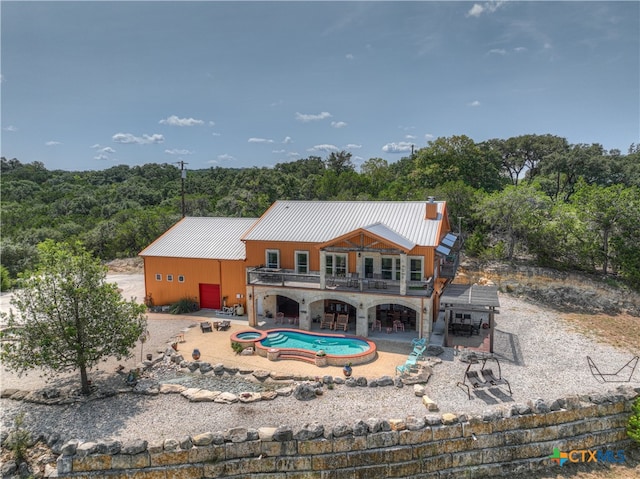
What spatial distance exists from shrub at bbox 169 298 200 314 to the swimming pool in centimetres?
581

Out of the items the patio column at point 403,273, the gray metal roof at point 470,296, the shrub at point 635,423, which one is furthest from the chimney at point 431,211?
the shrub at point 635,423

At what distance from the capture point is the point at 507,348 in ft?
62.4

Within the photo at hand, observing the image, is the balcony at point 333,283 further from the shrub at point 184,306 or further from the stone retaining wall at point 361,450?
the stone retaining wall at point 361,450

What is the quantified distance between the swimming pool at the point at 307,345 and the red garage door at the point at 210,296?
17.0 ft

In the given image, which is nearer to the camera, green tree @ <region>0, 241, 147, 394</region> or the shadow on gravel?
green tree @ <region>0, 241, 147, 394</region>

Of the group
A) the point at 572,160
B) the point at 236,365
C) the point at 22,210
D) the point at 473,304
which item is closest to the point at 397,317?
the point at 473,304

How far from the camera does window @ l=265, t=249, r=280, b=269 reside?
2386cm

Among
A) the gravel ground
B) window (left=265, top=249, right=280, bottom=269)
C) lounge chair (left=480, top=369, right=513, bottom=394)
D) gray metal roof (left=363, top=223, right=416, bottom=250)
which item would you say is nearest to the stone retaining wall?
the gravel ground

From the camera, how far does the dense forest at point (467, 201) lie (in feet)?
107

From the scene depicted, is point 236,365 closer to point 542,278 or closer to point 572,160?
point 542,278

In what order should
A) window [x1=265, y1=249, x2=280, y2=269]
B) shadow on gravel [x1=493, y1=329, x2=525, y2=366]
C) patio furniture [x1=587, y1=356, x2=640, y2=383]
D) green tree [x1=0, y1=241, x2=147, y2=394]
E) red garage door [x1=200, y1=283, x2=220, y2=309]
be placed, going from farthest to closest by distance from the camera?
red garage door [x1=200, y1=283, x2=220, y2=309], window [x1=265, y1=249, x2=280, y2=269], shadow on gravel [x1=493, y1=329, x2=525, y2=366], patio furniture [x1=587, y1=356, x2=640, y2=383], green tree [x1=0, y1=241, x2=147, y2=394]

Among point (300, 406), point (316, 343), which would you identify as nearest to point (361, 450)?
point (300, 406)

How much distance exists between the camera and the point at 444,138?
171ft

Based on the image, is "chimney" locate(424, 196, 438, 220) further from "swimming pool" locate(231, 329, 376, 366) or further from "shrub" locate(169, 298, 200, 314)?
"shrub" locate(169, 298, 200, 314)
